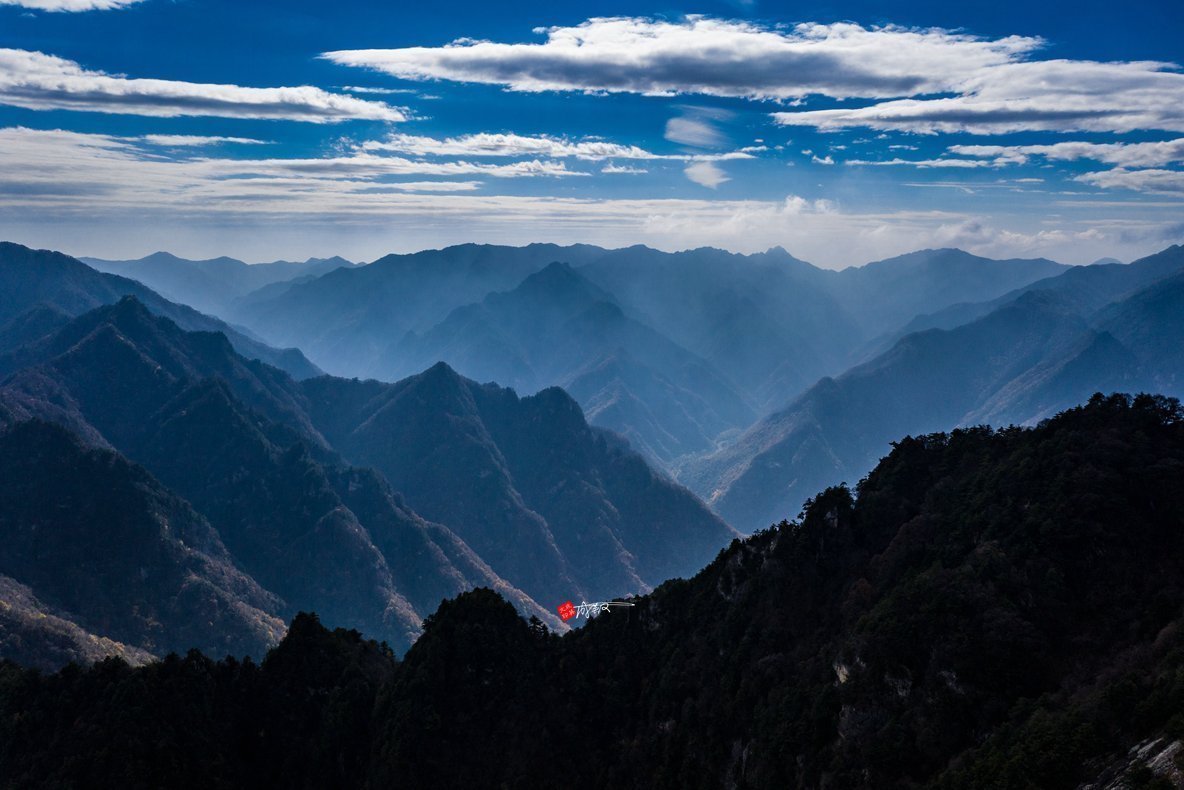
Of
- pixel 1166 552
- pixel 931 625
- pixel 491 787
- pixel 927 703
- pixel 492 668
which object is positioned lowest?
pixel 491 787

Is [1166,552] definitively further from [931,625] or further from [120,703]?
[120,703]

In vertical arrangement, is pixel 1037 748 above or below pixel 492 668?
above

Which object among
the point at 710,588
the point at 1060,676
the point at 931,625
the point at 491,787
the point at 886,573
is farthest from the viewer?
the point at 710,588

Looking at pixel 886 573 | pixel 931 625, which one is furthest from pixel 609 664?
pixel 931 625

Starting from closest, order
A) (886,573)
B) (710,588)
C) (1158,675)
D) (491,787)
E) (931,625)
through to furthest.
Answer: (1158,675), (931,625), (886,573), (491,787), (710,588)

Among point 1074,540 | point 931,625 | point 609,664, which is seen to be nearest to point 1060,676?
point 931,625

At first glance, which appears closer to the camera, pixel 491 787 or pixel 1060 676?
pixel 1060 676
